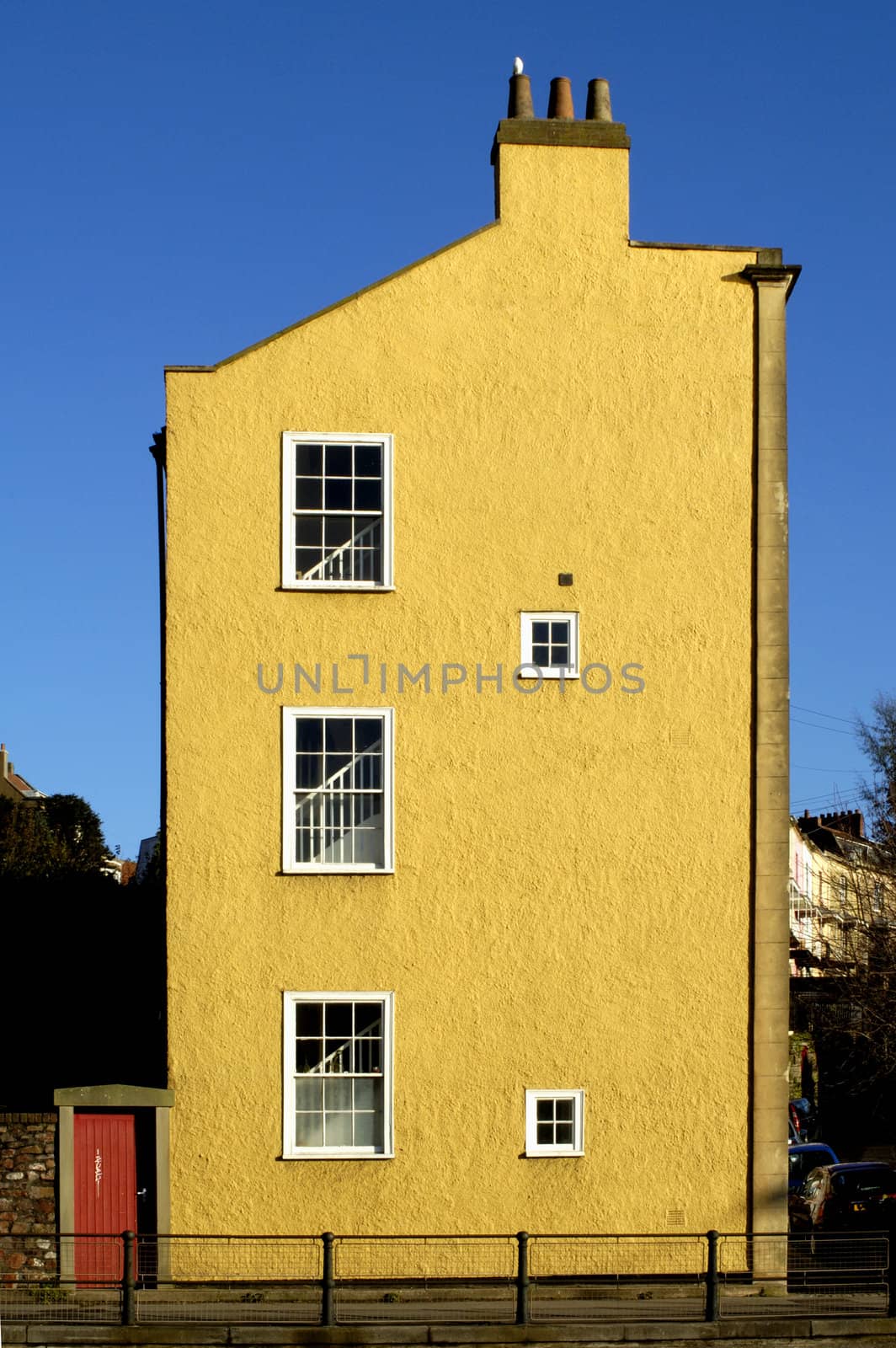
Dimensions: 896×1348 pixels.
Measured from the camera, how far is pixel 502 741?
20.2 meters

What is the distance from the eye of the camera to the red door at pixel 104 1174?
19.4 m

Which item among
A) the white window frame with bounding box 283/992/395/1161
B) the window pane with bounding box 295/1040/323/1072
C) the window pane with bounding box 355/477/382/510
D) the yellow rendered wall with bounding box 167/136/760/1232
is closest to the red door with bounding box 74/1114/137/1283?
the yellow rendered wall with bounding box 167/136/760/1232

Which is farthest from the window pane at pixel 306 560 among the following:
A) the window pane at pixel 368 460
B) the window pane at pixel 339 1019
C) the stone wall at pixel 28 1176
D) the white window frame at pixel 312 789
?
the stone wall at pixel 28 1176

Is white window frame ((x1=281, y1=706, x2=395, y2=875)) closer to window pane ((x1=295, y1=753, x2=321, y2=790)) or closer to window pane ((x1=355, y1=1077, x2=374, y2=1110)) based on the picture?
window pane ((x1=295, y1=753, x2=321, y2=790))

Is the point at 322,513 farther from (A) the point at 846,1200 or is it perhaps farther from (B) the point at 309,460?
(A) the point at 846,1200

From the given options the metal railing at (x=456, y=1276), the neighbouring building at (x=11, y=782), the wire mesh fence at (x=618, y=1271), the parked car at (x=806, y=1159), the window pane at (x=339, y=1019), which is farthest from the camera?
the neighbouring building at (x=11, y=782)

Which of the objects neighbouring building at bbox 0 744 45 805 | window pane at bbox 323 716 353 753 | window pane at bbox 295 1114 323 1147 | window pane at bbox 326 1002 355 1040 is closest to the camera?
window pane at bbox 295 1114 323 1147

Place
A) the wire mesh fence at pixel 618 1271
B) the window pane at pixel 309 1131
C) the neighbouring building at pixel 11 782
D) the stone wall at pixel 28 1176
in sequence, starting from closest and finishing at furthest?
the wire mesh fence at pixel 618 1271 < the stone wall at pixel 28 1176 < the window pane at pixel 309 1131 < the neighbouring building at pixel 11 782

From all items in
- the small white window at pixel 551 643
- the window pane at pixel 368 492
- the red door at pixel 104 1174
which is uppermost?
the window pane at pixel 368 492

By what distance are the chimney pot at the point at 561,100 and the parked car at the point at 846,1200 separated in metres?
15.6

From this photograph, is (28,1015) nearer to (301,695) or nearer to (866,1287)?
(301,695)

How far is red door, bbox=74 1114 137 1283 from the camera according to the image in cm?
1939

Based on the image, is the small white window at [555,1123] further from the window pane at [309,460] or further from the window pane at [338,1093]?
the window pane at [309,460]

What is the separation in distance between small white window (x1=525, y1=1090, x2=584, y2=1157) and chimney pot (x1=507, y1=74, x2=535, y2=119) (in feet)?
39.7
